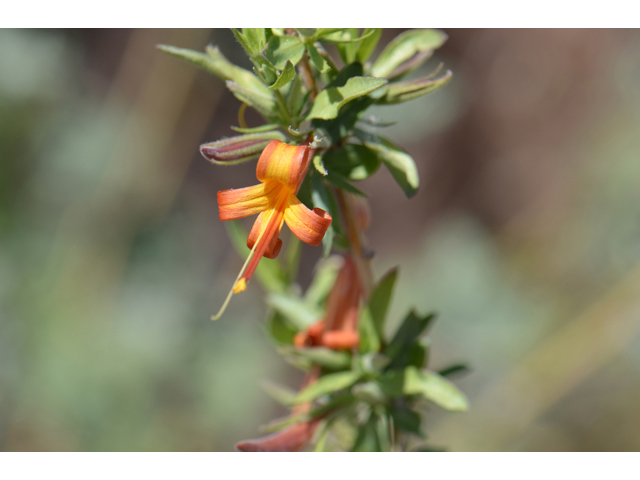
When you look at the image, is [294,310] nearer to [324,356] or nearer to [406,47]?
[324,356]

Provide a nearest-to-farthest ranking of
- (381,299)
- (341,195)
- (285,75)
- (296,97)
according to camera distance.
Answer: (285,75) < (296,97) < (341,195) < (381,299)

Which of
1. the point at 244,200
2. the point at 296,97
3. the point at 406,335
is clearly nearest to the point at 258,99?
the point at 296,97

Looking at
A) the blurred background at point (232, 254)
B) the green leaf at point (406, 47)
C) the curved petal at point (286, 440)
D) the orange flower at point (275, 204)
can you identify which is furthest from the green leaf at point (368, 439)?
the blurred background at point (232, 254)

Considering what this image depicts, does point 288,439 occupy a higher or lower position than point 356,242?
lower

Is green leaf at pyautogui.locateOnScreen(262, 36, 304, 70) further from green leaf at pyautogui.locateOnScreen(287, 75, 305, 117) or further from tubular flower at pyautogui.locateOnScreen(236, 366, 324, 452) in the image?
tubular flower at pyautogui.locateOnScreen(236, 366, 324, 452)

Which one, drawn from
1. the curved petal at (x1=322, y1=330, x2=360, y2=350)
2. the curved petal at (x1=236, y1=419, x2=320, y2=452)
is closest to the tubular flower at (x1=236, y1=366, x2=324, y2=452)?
the curved petal at (x1=236, y1=419, x2=320, y2=452)
